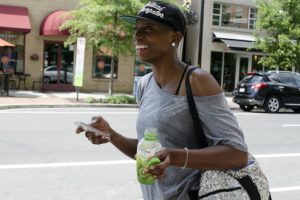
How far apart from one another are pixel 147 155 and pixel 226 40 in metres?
27.0

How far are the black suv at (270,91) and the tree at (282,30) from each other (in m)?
4.18

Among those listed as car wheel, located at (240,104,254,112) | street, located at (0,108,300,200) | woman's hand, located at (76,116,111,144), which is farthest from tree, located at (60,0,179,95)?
woman's hand, located at (76,116,111,144)

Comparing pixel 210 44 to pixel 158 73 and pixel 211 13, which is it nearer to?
pixel 211 13

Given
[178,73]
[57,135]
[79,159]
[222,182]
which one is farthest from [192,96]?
[57,135]

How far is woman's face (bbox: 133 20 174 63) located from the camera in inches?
93.3

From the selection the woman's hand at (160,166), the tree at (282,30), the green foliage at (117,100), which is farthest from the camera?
the tree at (282,30)

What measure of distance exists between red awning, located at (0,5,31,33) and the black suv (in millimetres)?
9866

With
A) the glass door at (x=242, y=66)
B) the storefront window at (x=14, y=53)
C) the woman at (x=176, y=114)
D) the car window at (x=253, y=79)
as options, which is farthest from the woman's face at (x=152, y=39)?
the glass door at (x=242, y=66)

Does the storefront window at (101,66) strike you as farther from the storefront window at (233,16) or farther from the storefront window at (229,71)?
the storefront window at (229,71)

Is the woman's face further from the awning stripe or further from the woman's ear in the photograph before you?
the awning stripe

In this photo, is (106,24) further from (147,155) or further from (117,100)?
(147,155)

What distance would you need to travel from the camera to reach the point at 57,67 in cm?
2503

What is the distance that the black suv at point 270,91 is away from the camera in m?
19.8

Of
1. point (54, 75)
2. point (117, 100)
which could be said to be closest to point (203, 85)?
point (117, 100)
